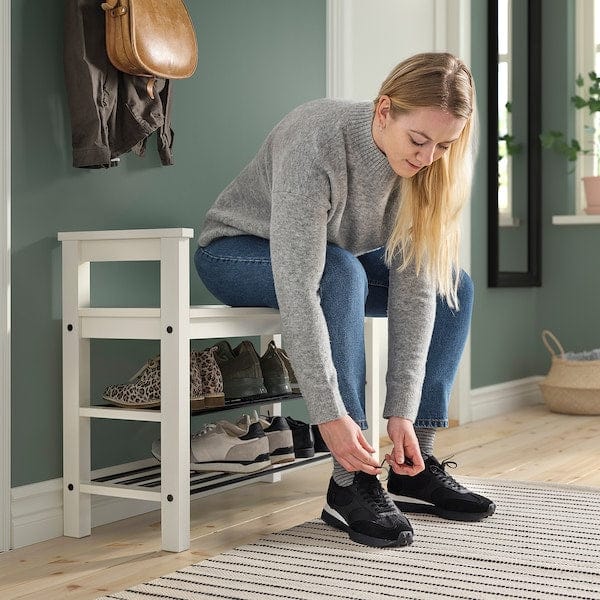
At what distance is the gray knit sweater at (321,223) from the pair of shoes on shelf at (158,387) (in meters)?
0.25

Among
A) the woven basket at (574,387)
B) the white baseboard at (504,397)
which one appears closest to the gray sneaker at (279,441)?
the white baseboard at (504,397)

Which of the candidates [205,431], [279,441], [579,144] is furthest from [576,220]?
[205,431]

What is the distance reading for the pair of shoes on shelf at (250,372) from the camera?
212 cm

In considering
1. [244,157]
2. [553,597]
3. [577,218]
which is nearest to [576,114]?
[577,218]

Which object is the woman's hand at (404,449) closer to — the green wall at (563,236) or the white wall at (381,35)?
the white wall at (381,35)

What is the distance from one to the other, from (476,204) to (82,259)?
2.05m

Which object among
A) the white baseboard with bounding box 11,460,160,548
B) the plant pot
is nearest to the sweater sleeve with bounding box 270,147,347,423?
the white baseboard with bounding box 11,460,160,548

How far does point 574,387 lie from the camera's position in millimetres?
3715

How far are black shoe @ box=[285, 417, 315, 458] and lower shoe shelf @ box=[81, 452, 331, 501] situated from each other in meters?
0.02

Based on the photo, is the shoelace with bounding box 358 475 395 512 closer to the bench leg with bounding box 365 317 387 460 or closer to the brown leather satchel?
the bench leg with bounding box 365 317 387 460

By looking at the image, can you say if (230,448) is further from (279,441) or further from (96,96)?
(96,96)

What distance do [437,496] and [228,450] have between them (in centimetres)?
41

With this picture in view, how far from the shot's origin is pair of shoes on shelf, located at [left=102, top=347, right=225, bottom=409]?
75.7 inches

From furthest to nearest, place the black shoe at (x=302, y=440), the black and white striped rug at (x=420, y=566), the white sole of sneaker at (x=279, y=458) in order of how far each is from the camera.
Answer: the black shoe at (x=302, y=440)
the white sole of sneaker at (x=279, y=458)
the black and white striped rug at (x=420, y=566)
